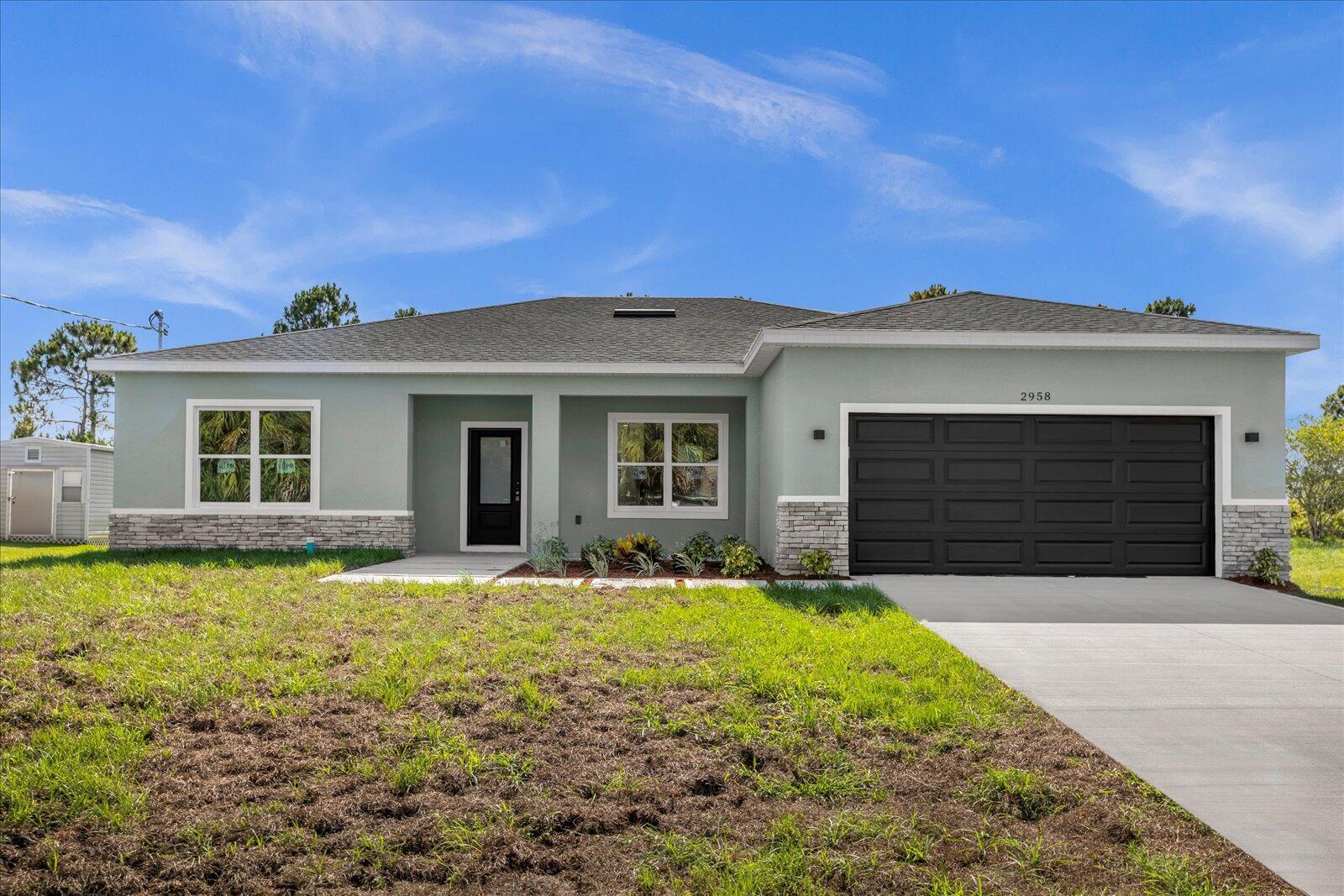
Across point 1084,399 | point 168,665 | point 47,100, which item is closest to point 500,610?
point 168,665

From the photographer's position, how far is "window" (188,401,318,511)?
12508 mm

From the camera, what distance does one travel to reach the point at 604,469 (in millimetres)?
13250

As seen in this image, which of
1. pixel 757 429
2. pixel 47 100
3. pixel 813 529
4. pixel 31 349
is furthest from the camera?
pixel 31 349

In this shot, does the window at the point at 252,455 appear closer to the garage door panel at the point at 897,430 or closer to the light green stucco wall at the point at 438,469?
the light green stucco wall at the point at 438,469

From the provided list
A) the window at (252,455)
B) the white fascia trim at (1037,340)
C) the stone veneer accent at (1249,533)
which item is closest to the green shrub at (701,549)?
the white fascia trim at (1037,340)

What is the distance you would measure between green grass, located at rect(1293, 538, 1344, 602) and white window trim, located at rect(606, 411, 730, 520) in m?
8.06

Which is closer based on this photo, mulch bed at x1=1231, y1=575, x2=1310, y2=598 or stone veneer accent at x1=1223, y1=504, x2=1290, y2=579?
mulch bed at x1=1231, y1=575, x2=1310, y2=598

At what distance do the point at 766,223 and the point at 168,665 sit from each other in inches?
700

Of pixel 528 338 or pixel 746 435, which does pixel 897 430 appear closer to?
pixel 746 435

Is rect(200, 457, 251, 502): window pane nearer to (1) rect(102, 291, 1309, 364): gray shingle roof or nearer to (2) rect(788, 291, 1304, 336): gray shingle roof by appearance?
(1) rect(102, 291, 1309, 364): gray shingle roof

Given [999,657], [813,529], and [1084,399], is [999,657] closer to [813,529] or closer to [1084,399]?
[813,529]

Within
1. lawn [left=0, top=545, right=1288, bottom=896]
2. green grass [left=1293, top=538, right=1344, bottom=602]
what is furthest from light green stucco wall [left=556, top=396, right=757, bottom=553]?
green grass [left=1293, top=538, right=1344, bottom=602]

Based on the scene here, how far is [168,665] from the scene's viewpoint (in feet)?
17.9

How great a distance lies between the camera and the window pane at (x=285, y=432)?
1253cm
